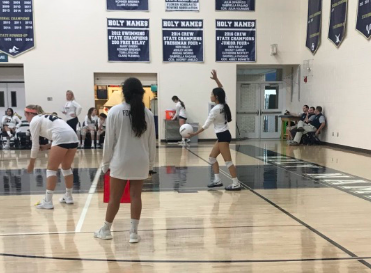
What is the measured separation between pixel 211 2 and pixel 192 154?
22.9 ft

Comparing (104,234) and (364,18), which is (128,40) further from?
(104,234)

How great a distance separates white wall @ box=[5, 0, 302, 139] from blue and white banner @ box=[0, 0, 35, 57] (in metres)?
0.29

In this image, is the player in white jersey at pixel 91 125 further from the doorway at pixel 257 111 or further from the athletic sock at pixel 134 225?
the athletic sock at pixel 134 225

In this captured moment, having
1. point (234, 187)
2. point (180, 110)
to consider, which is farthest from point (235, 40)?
point (234, 187)

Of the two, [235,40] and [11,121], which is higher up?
[235,40]

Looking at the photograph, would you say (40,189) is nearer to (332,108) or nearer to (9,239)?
(9,239)

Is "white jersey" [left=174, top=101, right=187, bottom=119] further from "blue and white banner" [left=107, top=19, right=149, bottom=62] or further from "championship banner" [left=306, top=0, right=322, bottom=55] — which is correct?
"championship banner" [left=306, top=0, right=322, bottom=55]

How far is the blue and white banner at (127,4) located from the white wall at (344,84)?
21.5 ft

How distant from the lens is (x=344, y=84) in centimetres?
1172

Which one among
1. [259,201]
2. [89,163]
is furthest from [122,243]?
[89,163]

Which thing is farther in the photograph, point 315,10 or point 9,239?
point 315,10

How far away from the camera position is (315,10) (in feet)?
43.5

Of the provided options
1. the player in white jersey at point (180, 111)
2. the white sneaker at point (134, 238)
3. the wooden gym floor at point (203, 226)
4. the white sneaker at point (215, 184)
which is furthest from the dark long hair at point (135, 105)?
the player in white jersey at point (180, 111)

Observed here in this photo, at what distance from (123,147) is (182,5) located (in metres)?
12.0
